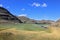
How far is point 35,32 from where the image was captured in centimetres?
2398

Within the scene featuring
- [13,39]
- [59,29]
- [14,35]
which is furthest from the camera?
[59,29]

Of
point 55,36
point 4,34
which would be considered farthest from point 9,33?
point 55,36

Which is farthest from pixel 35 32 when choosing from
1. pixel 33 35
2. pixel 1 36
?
pixel 1 36

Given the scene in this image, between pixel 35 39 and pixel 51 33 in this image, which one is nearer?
pixel 35 39

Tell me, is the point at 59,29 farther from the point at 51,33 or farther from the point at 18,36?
Result: the point at 18,36

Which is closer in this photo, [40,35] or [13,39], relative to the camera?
[13,39]

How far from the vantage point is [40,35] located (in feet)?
74.4

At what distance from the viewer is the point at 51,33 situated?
23.1 meters

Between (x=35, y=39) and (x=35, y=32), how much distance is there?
2620mm

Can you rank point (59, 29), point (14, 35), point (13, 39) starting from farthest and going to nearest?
point (59, 29) < point (14, 35) < point (13, 39)

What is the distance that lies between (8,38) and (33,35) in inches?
120

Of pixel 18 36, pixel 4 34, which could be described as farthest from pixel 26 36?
pixel 4 34

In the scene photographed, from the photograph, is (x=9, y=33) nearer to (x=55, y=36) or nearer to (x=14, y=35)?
(x=14, y=35)

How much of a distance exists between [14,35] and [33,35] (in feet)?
7.30
